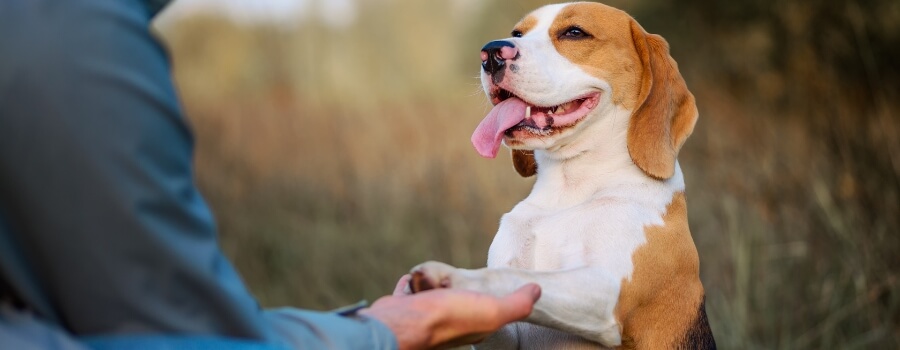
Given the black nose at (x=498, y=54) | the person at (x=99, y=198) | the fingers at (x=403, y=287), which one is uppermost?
the person at (x=99, y=198)

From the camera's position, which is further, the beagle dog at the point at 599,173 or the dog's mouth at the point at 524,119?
the dog's mouth at the point at 524,119

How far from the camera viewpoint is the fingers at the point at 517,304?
2.31 m

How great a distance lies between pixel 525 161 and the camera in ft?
11.9

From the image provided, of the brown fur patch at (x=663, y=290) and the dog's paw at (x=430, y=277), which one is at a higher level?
the dog's paw at (x=430, y=277)

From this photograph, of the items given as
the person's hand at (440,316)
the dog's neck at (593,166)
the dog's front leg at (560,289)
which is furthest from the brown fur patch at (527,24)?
the person's hand at (440,316)

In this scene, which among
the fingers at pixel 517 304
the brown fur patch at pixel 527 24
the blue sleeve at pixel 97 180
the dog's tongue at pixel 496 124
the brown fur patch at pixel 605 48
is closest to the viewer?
the blue sleeve at pixel 97 180

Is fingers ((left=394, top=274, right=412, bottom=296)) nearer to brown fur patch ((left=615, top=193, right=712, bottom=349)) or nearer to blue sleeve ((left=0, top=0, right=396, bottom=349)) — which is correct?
brown fur patch ((left=615, top=193, right=712, bottom=349))

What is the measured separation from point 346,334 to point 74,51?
2.35 ft

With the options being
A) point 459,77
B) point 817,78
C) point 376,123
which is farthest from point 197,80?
point 817,78

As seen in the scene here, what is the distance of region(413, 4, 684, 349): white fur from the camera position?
2.69m

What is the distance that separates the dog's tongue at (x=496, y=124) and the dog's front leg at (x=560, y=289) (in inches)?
21.3

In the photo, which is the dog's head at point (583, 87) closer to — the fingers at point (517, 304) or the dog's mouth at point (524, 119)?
the dog's mouth at point (524, 119)

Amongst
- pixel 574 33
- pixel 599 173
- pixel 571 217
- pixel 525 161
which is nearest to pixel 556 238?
pixel 571 217

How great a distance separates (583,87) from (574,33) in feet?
0.77
